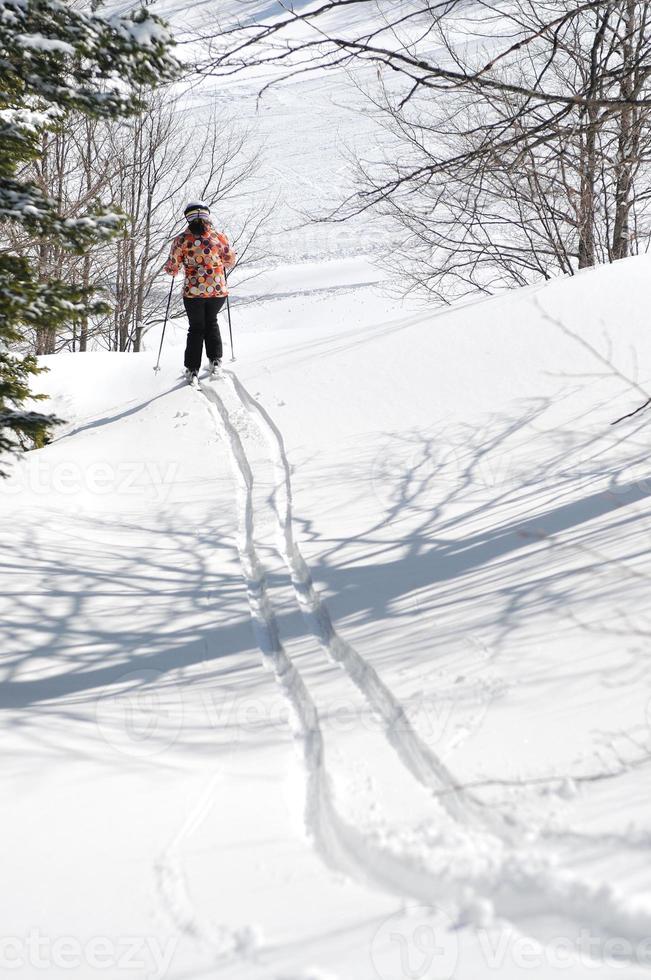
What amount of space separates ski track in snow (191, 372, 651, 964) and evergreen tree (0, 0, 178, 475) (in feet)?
8.10

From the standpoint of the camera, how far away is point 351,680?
346cm

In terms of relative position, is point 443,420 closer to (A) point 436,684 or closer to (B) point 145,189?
(A) point 436,684

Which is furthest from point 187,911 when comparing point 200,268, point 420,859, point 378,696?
point 200,268

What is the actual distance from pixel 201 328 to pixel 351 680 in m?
6.86

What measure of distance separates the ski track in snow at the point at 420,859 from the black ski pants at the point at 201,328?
6281 mm

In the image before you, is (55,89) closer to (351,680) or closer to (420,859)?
(351,680)

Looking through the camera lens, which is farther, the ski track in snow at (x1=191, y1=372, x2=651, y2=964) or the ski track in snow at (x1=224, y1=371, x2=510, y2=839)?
the ski track in snow at (x1=224, y1=371, x2=510, y2=839)

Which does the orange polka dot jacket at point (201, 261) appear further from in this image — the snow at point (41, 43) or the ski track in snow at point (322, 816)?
the ski track in snow at point (322, 816)

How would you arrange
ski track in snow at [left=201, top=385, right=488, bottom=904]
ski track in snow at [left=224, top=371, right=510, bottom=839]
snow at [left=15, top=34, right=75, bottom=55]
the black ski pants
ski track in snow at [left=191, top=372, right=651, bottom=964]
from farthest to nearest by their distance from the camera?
the black ski pants, snow at [left=15, top=34, right=75, bottom=55], ski track in snow at [left=224, top=371, right=510, bottom=839], ski track in snow at [left=201, top=385, right=488, bottom=904], ski track in snow at [left=191, top=372, right=651, bottom=964]

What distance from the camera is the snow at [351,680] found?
80.8 inches

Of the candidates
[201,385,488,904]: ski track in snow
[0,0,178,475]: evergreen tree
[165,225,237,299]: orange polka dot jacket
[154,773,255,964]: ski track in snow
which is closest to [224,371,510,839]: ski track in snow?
[201,385,488,904]: ski track in snow

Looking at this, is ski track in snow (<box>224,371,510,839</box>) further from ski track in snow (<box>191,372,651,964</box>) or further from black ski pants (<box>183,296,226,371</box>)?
black ski pants (<box>183,296,226,371</box>)

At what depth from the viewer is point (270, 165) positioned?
1727 inches

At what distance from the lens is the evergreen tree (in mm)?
4160
